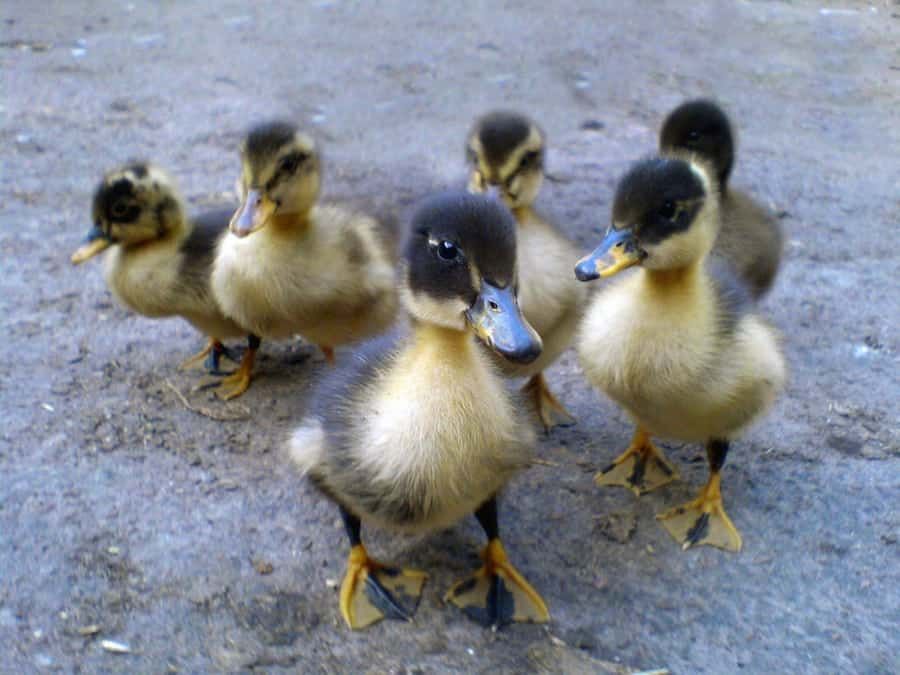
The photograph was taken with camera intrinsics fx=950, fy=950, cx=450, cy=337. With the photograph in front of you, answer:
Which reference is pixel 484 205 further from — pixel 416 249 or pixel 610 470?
pixel 610 470

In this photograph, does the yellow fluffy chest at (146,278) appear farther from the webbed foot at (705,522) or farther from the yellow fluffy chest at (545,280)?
the webbed foot at (705,522)

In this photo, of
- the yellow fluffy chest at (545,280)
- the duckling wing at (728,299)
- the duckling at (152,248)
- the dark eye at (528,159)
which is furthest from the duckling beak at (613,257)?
the duckling at (152,248)

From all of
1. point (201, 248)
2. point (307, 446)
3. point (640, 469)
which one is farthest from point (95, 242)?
point (640, 469)

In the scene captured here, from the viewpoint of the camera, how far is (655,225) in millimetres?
2748

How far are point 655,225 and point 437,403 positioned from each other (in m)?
0.89

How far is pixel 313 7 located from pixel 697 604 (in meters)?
7.03

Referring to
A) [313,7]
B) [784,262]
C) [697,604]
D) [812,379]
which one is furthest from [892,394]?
[313,7]

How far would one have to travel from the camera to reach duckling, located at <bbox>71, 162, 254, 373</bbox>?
3.73 metres

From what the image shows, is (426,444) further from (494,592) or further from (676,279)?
(676,279)

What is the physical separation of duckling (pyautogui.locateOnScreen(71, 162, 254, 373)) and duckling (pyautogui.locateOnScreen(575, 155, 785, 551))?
1.62 meters

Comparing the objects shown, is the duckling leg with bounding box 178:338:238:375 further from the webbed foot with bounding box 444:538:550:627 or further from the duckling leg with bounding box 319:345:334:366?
the webbed foot with bounding box 444:538:550:627

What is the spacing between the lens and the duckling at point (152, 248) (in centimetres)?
373

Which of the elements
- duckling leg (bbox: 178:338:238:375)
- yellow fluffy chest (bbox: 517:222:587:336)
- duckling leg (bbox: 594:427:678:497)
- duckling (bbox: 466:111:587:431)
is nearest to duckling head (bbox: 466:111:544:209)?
duckling (bbox: 466:111:587:431)

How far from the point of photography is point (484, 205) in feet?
7.52
